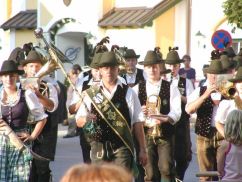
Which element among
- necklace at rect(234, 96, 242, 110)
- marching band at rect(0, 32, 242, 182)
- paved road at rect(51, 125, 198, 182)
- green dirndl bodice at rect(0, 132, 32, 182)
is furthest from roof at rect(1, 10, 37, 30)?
necklace at rect(234, 96, 242, 110)

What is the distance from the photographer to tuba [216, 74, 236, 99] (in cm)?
850

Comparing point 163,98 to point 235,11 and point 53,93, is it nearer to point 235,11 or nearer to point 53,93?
point 53,93

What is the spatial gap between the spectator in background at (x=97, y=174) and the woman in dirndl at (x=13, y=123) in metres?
5.14

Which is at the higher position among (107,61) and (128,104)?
(107,61)

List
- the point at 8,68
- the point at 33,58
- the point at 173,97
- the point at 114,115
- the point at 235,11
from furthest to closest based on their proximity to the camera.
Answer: the point at 235,11
the point at 173,97
the point at 33,58
the point at 8,68
the point at 114,115

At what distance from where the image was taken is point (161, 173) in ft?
33.0

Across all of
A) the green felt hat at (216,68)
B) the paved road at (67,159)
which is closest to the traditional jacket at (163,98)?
the green felt hat at (216,68)

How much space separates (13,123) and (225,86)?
7.16 ft

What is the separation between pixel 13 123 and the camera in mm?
8516

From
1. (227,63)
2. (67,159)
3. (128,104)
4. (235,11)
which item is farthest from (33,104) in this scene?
(235,11)

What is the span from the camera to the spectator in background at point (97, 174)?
3.23 metres

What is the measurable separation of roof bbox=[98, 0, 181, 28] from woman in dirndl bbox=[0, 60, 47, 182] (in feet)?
67.4

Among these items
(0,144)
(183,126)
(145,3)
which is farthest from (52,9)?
(0,144)

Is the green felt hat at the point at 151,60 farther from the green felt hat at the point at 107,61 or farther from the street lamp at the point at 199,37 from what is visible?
the street lamp at the point at 199,37
